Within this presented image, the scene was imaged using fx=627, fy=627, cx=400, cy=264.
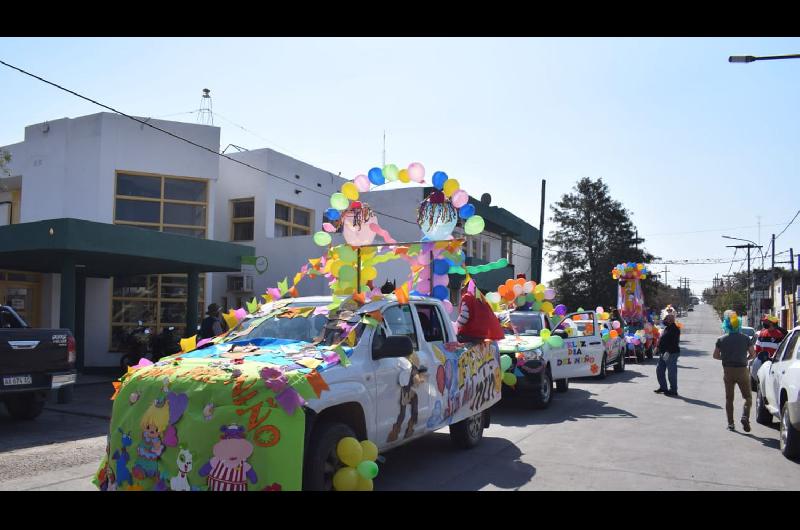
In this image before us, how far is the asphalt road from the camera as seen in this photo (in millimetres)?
6496

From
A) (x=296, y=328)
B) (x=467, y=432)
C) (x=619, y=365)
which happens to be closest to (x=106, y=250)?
(x=296, y=328)

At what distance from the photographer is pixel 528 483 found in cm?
645

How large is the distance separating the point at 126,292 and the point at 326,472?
1416cm

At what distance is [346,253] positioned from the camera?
771 centimetres

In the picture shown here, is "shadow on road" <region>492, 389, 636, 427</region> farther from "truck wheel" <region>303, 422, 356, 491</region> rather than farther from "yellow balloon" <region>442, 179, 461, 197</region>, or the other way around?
"truck wheel" <region>303, 422, 356, 491</region>

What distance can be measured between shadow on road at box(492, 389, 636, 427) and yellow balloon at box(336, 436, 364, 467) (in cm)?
542

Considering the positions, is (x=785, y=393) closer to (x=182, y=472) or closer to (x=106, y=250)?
(x=182, y=472)

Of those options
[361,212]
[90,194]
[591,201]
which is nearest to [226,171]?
[90,194]

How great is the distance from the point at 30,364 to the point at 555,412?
8509 mm

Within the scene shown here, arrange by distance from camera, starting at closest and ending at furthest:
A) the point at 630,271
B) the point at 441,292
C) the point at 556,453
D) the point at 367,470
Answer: the point at 367,470, the point at 556,453, the point at 441,292, the point at 630,271

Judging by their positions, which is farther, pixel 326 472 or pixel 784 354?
pixel 784 354
